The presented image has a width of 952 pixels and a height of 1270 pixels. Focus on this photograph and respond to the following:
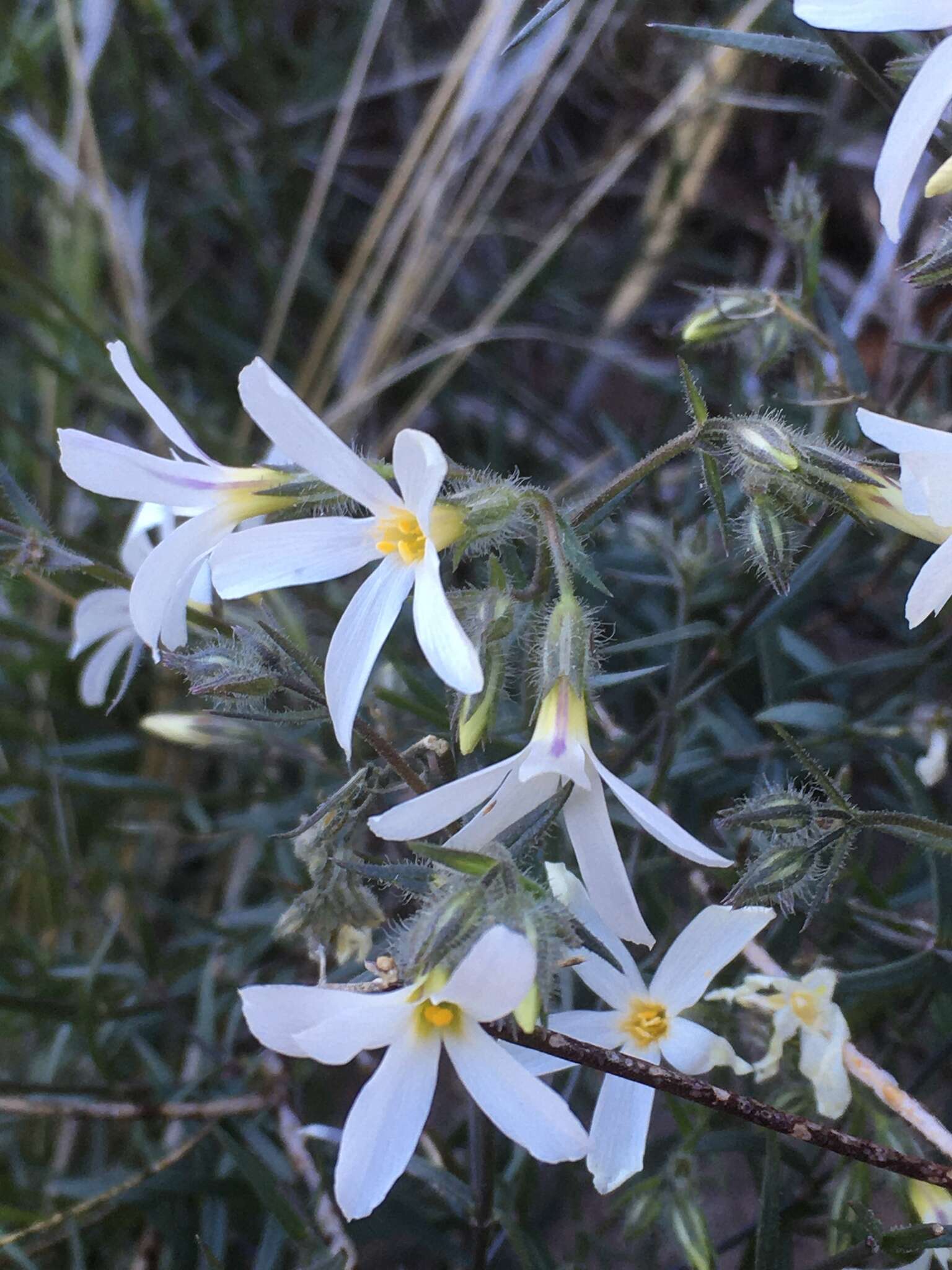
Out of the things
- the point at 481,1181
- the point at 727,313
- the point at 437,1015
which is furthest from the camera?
the point at 727,313

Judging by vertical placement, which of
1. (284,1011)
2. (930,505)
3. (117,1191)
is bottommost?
(117,1191)

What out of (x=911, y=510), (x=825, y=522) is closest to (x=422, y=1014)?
(x=911, y=510)

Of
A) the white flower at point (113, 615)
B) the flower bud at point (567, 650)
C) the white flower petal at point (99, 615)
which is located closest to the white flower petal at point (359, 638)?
the flower bud at point (567, 650)

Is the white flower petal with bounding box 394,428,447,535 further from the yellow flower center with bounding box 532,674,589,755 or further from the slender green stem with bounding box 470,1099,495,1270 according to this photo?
the slender green stem with bounding box 470,1099,495,1270

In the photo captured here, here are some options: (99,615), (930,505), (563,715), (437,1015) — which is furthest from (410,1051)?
(99,615)

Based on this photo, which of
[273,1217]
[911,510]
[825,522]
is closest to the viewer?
[911,510]

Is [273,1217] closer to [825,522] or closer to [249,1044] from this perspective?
[249,1044]

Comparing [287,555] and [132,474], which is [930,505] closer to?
[287,555]

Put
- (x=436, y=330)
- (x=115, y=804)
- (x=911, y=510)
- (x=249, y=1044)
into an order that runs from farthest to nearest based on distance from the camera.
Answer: (x=436, y=330) → (x=115, y=804) → (x=249, y=1044) → (x=911, y=510)
